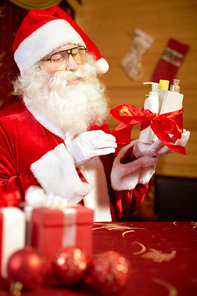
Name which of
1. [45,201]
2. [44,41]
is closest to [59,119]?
[44,41]

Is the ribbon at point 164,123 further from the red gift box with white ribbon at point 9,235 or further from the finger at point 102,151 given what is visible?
the red gift box with white ribbon at point 9,235

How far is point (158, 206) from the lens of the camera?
96.3 inches

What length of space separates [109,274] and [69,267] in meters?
0.07

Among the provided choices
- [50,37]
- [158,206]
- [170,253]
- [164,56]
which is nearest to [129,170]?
[170,253]

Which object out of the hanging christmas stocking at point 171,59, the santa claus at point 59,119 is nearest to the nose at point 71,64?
the santa claus at point 59,119

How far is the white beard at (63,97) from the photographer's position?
4.42 feet

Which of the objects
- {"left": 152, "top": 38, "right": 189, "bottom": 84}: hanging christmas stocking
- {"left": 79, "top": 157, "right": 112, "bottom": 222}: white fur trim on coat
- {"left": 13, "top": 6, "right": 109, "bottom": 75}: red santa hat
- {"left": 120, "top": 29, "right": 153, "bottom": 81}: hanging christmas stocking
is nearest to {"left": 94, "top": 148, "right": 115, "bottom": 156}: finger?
{"left": 79, "top": 157, "right": 112, "bottom": 222}: white fur trim on coat

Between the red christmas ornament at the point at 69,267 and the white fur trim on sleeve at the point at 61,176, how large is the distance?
0.62 m

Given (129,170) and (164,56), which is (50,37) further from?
(164,56)

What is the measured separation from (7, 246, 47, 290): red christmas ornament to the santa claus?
2.49 ft

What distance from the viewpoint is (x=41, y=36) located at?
4.46 ft

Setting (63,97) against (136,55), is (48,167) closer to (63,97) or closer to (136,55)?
(63,97)

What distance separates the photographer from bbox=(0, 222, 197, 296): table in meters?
0.50

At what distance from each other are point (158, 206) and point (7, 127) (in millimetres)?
1564
